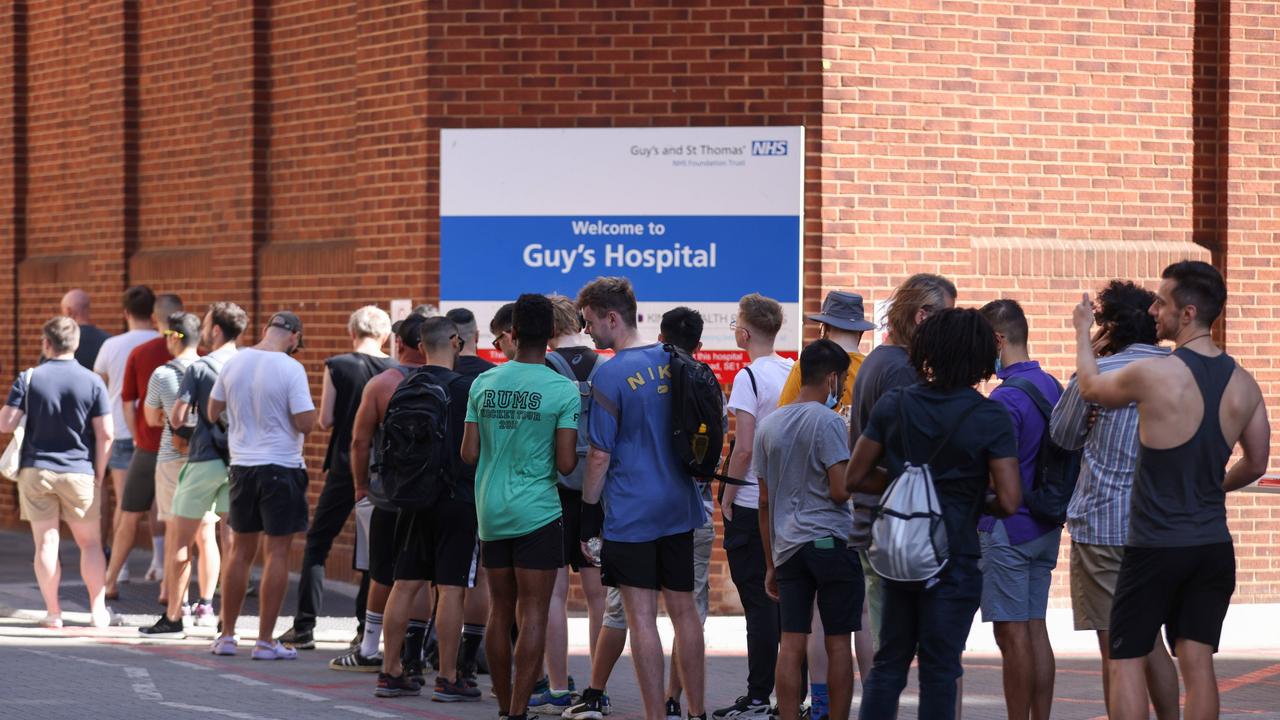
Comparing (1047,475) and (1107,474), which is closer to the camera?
(1107,474)

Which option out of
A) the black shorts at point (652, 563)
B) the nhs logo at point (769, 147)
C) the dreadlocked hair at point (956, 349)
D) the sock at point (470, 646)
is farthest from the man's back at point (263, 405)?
the dreadlocked hair at point (956, 349)

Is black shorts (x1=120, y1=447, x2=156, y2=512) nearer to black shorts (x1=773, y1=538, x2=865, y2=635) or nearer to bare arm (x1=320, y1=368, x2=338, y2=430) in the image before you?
bare arm (x1=320, y1=368, x2=338, y2=430)

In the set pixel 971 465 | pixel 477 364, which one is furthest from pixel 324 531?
pixel 971 465

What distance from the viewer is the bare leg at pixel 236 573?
1021 centimetres

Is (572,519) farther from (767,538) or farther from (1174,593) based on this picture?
(1174,593)

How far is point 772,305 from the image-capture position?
8.69m

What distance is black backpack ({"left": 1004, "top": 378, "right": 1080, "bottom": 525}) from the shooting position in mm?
7352

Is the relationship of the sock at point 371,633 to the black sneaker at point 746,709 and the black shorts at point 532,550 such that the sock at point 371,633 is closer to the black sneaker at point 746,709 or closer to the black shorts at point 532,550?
the black shorts at point 532,550

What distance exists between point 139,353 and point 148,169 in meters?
4.58

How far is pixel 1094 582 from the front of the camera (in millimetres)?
7324

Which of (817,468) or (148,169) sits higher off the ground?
(148,169)

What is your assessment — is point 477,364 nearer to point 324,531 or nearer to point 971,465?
point 324,531

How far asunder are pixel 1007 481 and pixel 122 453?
8692 millimetres

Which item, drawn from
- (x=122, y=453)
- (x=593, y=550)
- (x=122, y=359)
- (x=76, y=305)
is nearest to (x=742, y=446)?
(x=593, y=550)
